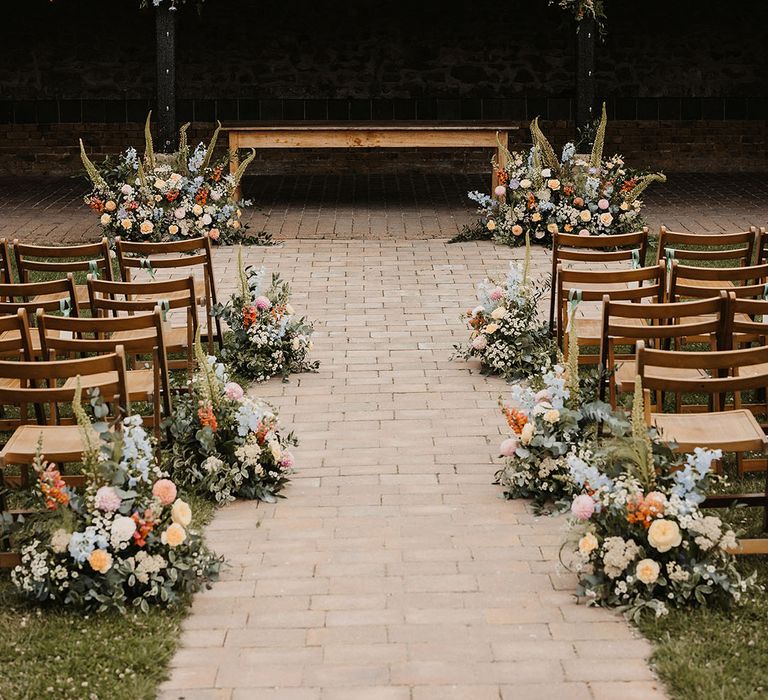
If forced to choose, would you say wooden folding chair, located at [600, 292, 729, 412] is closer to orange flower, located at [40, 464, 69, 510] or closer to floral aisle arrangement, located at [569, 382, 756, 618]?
floral aisle arrangement, located at [569, 382, 756, 618]

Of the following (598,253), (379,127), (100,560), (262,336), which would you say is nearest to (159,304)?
(262,336)

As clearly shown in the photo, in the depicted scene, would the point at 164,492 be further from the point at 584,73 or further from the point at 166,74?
the point at 584,73

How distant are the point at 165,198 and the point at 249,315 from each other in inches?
160

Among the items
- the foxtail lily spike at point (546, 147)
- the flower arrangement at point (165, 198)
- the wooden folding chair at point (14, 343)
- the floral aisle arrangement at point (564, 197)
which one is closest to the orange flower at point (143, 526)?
the wooden folding chair at point (14, 343)

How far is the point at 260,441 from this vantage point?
6.02m

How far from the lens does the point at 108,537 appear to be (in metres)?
4.75

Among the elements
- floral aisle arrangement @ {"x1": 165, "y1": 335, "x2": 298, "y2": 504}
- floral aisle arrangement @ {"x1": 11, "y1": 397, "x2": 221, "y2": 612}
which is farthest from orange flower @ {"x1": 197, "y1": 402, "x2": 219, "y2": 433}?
floral aisle arrangement @ {"x1": 11, "y1": 397, "x2": 221, "y2": 612}

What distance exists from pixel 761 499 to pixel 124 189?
7.60m

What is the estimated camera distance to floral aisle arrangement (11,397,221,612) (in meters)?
4.73

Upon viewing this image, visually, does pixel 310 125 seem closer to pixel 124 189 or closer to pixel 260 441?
pixel 124 189

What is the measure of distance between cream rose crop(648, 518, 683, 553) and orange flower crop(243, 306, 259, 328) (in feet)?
12.7

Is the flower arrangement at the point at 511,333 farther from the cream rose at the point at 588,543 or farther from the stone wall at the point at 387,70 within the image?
the stone wall at the point at 387,70

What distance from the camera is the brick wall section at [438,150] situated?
1633 cm

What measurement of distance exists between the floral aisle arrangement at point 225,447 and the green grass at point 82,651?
3.86 ft
